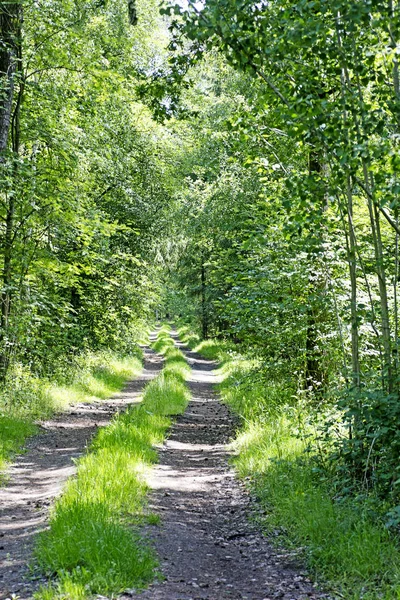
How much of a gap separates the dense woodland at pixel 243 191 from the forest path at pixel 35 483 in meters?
1.33

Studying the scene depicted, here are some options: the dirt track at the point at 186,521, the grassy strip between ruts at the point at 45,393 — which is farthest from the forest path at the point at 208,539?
the grassy strip between ruts at the point at 45,393

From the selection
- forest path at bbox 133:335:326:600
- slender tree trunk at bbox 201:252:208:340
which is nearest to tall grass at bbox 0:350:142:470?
forest path at bbox 133:335:326:600

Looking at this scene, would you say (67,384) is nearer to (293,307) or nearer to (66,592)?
(293,307)

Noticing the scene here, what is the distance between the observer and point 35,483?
7.46 m

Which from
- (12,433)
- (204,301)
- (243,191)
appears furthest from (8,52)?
(204,301)

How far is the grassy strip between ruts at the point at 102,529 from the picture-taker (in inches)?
159

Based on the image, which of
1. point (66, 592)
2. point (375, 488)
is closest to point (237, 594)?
point (66, 592)

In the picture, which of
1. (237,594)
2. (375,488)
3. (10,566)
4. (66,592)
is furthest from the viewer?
(375,488)

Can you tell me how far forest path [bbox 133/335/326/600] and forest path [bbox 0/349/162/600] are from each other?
1.06m

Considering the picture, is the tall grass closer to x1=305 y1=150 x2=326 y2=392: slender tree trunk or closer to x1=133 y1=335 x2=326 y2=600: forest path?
x1=133 y1=335 x2=326 y2=600: forest path

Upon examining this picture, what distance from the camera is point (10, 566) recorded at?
15.1 feet

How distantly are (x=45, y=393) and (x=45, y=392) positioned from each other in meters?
0.05

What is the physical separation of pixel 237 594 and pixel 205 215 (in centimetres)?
1709

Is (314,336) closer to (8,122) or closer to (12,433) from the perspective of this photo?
(12,433)
